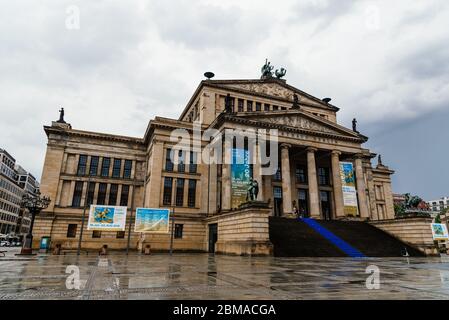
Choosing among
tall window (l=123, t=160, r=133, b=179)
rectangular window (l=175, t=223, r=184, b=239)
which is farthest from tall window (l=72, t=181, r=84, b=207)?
rectangular window (l=175, t=223, r=184, b=239)

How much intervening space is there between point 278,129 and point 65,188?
29.3 meters

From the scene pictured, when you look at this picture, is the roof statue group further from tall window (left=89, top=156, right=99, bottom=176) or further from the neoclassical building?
tall window (left=89, top=156, right=99, bottom=176)

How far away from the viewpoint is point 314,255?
2359 centimetres

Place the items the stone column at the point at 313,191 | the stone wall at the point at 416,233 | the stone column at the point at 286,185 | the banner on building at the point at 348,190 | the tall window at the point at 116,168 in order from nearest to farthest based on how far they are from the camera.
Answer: the stone wall at the point at 416,233 < the stone column at the point at 286,185 < the stone column at the point at 313,191 < the banner on building at the point at 348,190 < the tall window at the point at 116,168

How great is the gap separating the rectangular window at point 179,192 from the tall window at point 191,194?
36.6 inches

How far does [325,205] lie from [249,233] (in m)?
25.1

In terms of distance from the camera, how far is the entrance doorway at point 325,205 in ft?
147

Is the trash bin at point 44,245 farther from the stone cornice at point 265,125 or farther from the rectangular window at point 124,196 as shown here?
the stone cornice at point 265,125

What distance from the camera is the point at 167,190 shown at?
3809 centimetres

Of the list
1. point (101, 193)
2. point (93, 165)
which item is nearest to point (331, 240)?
point (101, 193)

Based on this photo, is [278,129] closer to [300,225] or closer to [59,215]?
[300,225]

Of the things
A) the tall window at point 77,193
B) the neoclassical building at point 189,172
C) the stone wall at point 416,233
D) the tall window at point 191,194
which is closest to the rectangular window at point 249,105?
the neoclassical building at point 189,172
